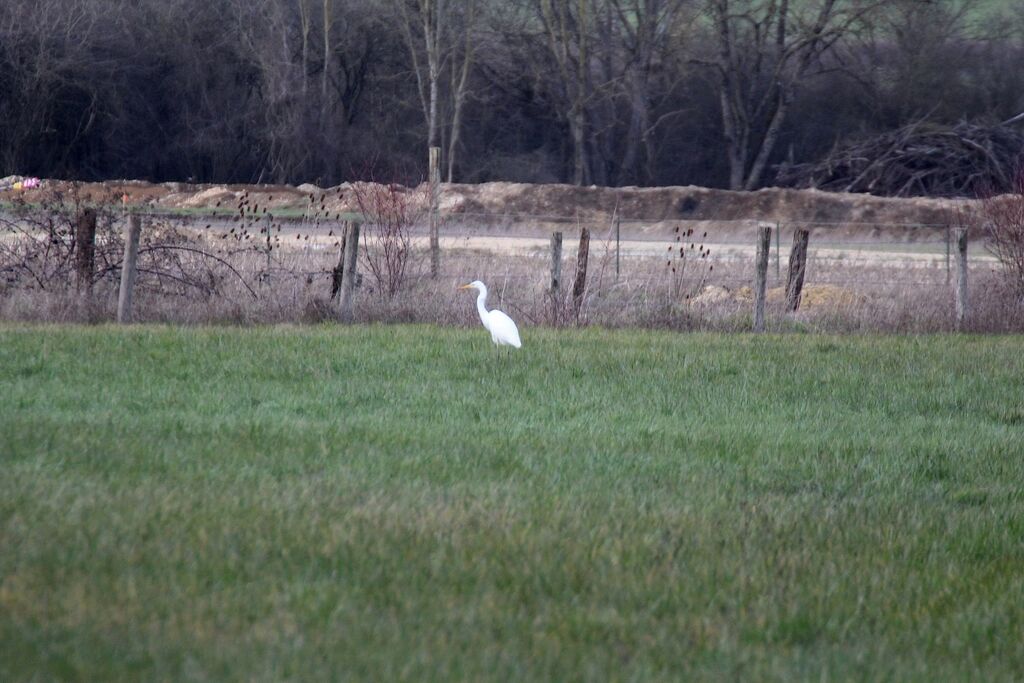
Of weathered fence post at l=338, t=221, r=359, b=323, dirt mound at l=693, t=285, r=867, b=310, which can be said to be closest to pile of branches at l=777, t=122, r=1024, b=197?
dirt mound at l=693, t=285, r=867, b=310

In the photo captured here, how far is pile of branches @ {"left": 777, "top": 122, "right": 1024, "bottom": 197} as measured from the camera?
42031 millimetres

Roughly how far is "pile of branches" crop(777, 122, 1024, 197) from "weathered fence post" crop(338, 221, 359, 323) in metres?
30.8

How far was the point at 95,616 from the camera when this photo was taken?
446 cm

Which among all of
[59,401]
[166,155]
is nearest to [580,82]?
[166,155]

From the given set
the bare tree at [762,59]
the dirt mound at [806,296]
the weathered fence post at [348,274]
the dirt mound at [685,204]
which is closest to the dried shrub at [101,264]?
the weathered fence post at [348,274]

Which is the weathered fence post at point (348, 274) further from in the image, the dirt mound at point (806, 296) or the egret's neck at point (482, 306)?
the dirt mound at point (806, 296)

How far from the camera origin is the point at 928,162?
1694 inches

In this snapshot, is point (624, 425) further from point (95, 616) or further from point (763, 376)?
point (95, 616)

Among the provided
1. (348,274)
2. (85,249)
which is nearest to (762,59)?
(348,274)

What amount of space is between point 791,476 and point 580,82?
39.9 m

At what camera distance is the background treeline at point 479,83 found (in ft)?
145

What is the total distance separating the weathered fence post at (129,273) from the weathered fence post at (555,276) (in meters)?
5.53

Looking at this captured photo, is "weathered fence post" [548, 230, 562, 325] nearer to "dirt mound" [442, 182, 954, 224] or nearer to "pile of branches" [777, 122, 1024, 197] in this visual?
"dirt mound" [442, 182, 954, 224]

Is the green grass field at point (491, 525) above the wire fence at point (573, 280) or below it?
below
